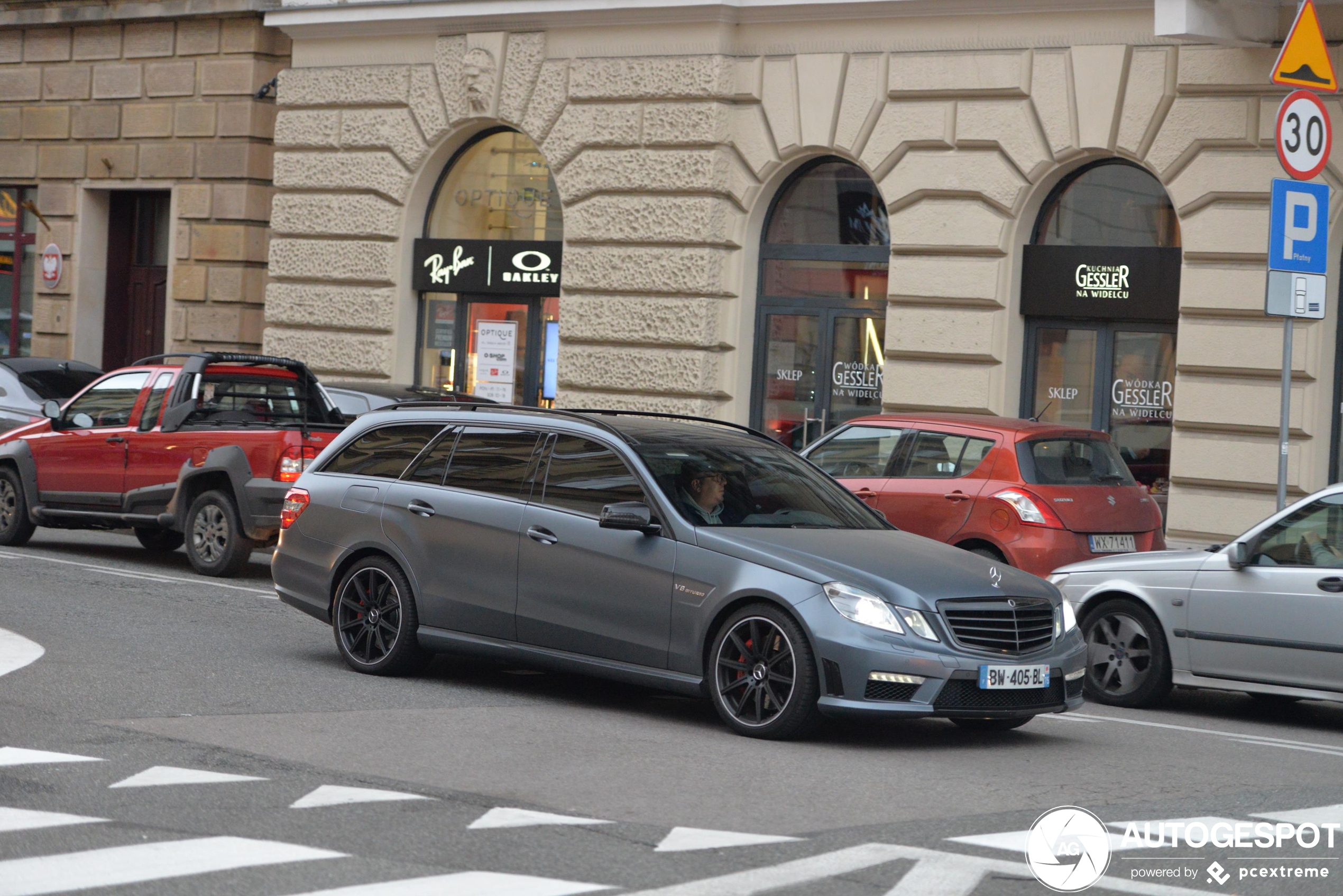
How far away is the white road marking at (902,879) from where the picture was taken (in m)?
5.36

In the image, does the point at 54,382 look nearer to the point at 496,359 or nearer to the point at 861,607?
the point at 496,359

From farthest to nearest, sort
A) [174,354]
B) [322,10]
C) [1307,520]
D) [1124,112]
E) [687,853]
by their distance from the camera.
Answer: [322,10] → [1124,112] → [174,354] → [1307,520] → [687,853]

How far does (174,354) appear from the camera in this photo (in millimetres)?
14648

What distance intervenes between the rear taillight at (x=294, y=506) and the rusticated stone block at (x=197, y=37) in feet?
48.4

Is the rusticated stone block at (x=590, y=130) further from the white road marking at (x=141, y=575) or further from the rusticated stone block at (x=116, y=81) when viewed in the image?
the white road marking at (x=141, y=575)

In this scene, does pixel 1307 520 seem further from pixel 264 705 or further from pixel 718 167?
pixel 718 167

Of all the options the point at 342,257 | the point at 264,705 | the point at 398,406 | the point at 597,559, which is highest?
the point at 342,257

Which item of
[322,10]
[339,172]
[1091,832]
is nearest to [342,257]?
[339,172]

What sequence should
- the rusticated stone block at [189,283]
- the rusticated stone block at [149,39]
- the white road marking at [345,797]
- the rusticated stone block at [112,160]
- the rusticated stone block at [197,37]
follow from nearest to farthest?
the white road marking at [345,797] < the rusticated stone block at [197,37] < the rusticated stone block at [189,283] < the rusticated stone block at [149,39] < the rusticated stone block at [112,160]

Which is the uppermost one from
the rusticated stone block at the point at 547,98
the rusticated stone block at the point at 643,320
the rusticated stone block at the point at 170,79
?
the rusticated stone block at the point at 170,79

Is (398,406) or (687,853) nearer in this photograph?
(687,853)

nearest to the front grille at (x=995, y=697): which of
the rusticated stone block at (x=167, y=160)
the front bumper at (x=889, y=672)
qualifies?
the front bumper at (x=889, y=672)

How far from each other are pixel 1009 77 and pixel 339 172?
27.6 ft

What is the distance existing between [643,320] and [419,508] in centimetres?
1015
